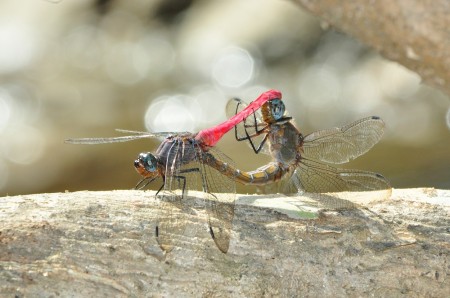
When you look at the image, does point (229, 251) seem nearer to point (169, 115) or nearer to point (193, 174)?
point (193, 174)

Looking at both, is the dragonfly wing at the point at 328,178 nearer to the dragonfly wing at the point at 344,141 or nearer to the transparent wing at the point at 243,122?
the dragonfly wing at the point at 344,141

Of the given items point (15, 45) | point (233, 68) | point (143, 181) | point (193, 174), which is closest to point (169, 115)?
point (233, 68)

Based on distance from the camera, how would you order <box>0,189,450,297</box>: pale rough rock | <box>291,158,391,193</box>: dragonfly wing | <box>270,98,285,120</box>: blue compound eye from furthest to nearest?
<box>270,98,285,120</box>: blue compound eye
<box>291,158,391,193</box>: dragonfly wing
<box>0,189,450,297</box>: pale rough rock

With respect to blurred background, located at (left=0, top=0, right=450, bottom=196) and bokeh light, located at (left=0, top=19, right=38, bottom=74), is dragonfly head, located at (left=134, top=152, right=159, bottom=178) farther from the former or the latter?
bokeh light, located at (left=0, top=19, right=38, bottom=74)

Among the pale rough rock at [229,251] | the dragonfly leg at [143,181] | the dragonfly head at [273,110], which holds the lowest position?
the pale rough rock at [229,251]

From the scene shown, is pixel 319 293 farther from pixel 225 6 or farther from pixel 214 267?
pixel 225 6

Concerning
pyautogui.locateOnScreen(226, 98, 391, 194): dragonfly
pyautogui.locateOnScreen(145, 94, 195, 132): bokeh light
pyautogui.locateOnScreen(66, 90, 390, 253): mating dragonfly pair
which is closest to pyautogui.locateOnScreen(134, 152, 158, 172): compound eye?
pyautogui.locateOnScreen(66, 90, 390, 253): mating dragonfly pair

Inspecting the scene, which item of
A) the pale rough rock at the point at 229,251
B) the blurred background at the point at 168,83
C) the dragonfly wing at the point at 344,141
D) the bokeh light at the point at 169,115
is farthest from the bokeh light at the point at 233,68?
the pale rough rock at the point at 229,251
